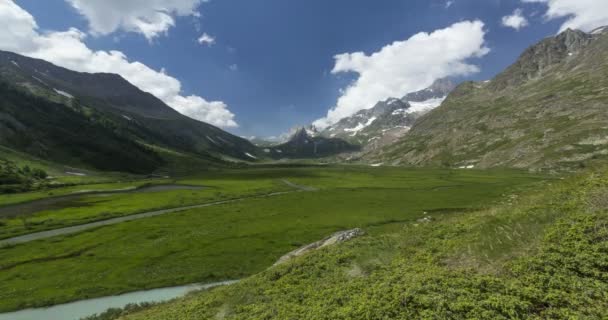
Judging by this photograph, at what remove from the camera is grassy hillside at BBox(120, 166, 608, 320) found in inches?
515

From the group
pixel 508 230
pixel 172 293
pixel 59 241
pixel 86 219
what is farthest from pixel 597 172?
pixel 86 219

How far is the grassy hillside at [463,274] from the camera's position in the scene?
13.1m

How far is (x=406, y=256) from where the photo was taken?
22328 millimetres

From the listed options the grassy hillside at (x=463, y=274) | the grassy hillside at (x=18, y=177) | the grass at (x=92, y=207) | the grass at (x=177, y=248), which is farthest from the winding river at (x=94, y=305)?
the grassy hillside at (x=18, y=177)

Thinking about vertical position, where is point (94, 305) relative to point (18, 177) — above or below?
below

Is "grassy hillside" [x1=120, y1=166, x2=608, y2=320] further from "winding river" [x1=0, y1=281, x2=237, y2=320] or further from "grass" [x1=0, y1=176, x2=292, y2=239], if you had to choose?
"grass" [x1=0, y1=176, x2=292, y2=239]

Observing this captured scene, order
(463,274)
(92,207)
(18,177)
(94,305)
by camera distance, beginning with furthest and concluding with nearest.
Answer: (18,177)
(92,207)
(94,305)
(463,274)

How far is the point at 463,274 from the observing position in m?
16.3

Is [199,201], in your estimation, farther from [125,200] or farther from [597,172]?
[597,172]

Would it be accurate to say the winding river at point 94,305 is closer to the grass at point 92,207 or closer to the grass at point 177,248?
the grass at point 177,248

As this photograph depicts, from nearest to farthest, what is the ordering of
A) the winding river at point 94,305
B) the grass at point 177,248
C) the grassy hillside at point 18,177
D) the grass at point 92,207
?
the winding river at point 94,305 < the grass at point 177,248 < the grass at point 92,207 < the grassy hillside at point 18,177

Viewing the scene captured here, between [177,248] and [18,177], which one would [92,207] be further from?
[18,177]

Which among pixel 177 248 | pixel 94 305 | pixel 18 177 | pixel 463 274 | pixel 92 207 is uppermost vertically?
pixel 463 274

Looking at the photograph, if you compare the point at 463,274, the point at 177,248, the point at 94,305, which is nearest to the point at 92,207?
the point at 177,248
